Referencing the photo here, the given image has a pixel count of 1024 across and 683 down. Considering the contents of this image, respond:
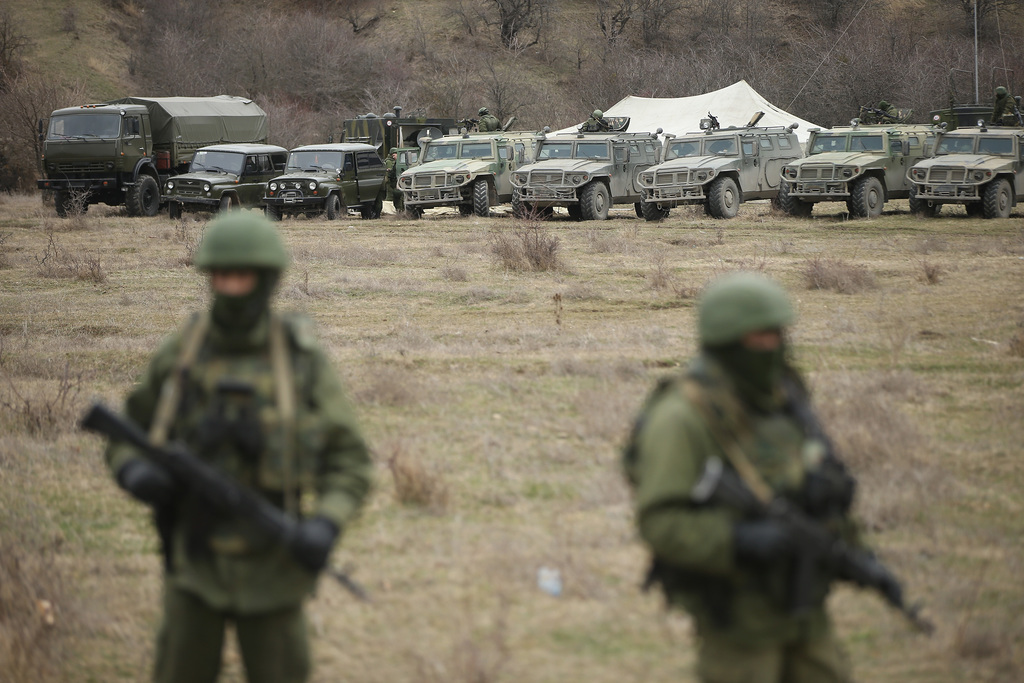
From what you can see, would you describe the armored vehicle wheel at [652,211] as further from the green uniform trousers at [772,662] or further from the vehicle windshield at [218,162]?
the green uniform trousers at [772,662]

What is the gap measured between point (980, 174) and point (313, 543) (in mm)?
18408

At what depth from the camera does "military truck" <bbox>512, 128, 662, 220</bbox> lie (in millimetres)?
20578

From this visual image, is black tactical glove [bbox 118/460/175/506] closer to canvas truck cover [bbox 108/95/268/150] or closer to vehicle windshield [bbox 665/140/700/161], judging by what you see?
vehicle windshield [bbox 665/140/700/161]

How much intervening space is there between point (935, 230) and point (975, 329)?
883 cm

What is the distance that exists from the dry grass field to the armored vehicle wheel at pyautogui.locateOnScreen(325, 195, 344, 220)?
8084mm

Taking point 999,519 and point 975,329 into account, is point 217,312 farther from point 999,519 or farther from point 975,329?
point 975,329

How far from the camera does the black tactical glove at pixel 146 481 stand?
239 cm

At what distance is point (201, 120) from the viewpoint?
2541cm

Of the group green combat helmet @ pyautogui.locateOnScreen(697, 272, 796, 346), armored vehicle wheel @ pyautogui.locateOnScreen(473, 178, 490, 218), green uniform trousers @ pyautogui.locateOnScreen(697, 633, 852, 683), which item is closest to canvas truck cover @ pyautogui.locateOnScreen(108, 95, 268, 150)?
armored vehicle wheel @ pyautogui.locateOnScreen(473, 178, 490, 218)

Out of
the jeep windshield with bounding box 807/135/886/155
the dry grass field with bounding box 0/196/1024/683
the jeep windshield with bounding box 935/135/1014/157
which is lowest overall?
the dry grass field with bounding box 0/196/1024/683

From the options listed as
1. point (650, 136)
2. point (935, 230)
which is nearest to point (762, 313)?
point (935, 230)

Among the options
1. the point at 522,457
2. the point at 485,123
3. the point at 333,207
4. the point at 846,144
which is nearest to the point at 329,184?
the point at 333,207

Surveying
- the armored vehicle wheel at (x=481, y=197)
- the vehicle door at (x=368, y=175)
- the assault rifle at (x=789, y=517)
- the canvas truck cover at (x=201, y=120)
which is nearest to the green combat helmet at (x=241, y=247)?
the assault rifle at (x=789, y=517)

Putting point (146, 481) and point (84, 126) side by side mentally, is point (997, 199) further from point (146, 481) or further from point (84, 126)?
point (146, 481)
